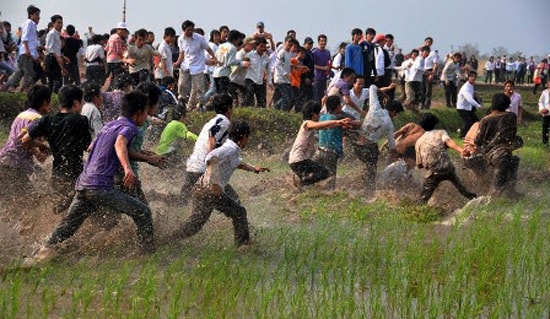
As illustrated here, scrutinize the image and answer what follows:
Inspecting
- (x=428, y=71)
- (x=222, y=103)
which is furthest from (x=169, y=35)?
(x=428, y=71)

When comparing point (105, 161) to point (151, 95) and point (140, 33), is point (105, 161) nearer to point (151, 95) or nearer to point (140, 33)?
point (151, 95)

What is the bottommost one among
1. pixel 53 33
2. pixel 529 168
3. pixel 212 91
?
pixel 529 168

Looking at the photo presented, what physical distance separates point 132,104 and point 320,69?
33.7ft

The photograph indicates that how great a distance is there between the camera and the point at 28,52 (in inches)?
579

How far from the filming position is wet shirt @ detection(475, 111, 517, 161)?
35.3ft

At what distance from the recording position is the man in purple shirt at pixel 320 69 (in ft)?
56.0

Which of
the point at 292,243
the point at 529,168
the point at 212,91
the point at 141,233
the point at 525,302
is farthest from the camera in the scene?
the point at 212,91

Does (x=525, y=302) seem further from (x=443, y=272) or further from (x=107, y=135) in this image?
(x=107, y=135)

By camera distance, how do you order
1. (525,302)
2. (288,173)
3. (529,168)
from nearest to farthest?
(525,302)
(288,173)
(529,168)

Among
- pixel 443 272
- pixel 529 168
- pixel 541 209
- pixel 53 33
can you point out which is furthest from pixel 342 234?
pixel 53 33

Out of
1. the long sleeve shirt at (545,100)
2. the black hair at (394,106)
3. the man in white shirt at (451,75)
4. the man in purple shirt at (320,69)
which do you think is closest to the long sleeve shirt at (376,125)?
the black hair at (394,106)

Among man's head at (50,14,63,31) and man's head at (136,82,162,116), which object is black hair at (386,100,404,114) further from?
man's head at (50,14,63,31)

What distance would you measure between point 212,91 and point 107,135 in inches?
330

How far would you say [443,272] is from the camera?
7191 millimetres
